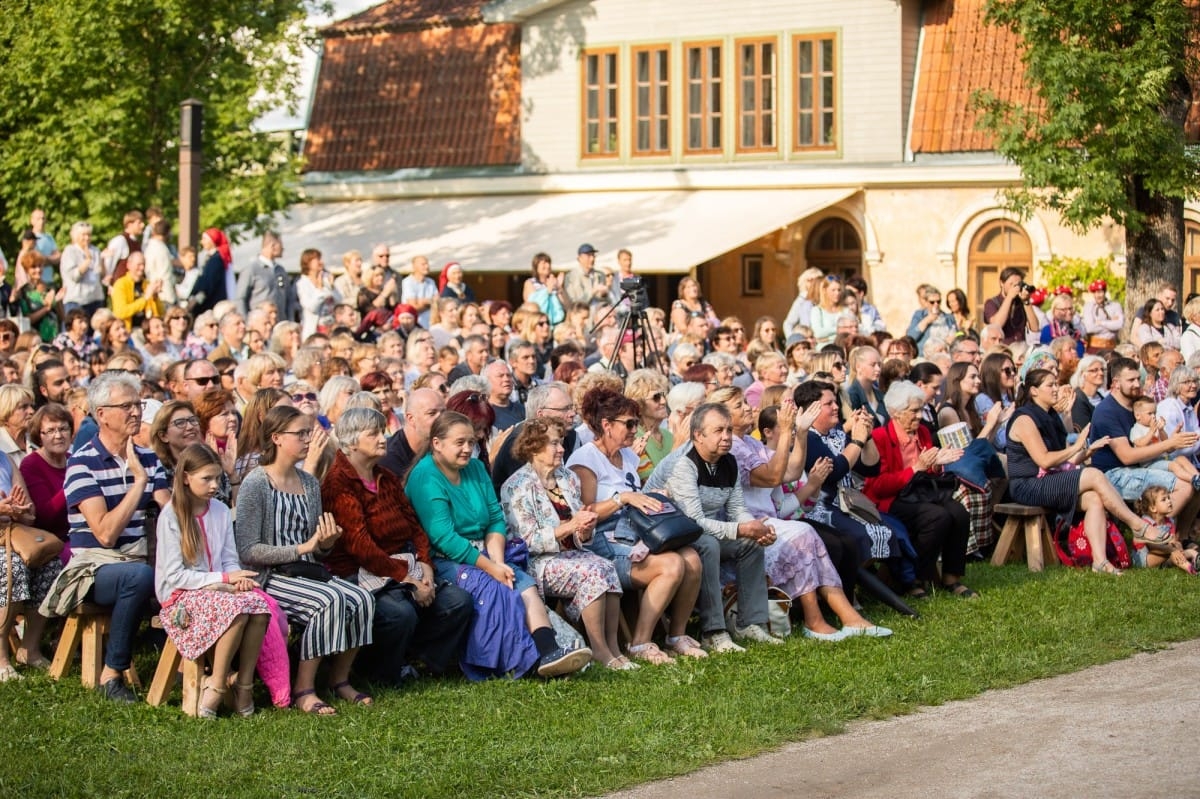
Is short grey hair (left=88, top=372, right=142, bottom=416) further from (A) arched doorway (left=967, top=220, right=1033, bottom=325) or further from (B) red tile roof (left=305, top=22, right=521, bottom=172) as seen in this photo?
(B) red tile roof (left=305, top=22, right=521, bottom=172)

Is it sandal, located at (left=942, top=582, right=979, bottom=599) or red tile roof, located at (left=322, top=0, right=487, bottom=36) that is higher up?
red tile roof, located at (left=322, top=0, right=487, bottom=36)

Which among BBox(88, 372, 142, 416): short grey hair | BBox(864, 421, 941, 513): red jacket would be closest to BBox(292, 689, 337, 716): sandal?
BBox(88, 372, 142, 416): short grey hair

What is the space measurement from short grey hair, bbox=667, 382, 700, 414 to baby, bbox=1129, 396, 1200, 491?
4.03m

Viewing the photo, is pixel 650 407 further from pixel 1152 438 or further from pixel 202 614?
pixel 1152 438

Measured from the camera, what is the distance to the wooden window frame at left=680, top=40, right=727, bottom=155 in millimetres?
26000

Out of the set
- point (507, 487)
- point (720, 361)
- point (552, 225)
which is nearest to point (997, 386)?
point (720, 361)

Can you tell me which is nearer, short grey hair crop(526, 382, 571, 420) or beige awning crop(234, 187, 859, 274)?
short grey hair crop(526, 382, 571, 420)

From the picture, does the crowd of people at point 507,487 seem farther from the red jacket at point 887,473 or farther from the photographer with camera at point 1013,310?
the photographer with camera at point 1013,310

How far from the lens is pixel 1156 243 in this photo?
19.6m

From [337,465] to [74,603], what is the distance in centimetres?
147

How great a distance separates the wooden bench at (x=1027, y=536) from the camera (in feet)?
40.2

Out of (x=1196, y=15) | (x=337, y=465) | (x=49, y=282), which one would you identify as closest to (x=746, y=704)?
(x=337, y=465)

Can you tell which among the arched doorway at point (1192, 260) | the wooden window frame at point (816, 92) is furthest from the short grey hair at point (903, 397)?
the wooden window frame at point (816, 92)

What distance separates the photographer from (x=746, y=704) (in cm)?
816
